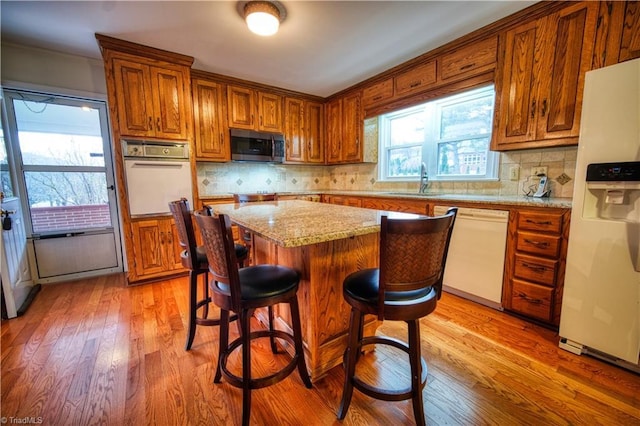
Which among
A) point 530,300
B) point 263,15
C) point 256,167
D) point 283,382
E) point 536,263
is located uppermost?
point 263,15

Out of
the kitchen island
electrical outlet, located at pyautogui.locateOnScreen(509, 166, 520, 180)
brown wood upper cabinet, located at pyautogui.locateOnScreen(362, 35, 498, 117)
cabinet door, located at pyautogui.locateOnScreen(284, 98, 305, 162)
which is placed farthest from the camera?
cabinet door, located at pyautogui.locateOnScreen(284, 98, 305, 162)

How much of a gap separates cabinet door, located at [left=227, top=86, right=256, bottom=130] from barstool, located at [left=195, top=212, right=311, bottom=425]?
2.74 metres

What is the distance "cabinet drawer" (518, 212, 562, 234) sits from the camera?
179 cm

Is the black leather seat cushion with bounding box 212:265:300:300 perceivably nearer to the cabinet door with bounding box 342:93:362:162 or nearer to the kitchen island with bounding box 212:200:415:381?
the kitchen island with bounding box 212:200:415:381

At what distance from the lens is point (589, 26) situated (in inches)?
69.1

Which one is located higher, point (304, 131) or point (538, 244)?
point (304, 131)

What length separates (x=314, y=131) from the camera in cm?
427

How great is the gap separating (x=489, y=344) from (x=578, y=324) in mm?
535

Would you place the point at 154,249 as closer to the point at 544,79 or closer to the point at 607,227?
the point at 607,227

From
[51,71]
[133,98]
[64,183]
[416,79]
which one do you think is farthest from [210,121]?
[416,79]

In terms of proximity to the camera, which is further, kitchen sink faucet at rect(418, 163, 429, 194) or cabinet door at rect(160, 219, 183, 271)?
kitchen sink faucet at rect(418, 163, 429, 194)

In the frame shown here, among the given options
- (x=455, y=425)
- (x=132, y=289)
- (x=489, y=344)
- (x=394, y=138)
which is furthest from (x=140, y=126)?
(x=489, y=344)

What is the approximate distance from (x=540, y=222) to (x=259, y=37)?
2.86 m

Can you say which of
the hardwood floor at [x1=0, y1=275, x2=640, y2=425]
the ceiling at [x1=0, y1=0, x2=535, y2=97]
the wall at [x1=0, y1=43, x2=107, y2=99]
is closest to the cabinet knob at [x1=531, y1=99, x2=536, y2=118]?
the ceiling at [x1=0, y1=0, x2=535, y2=97]
